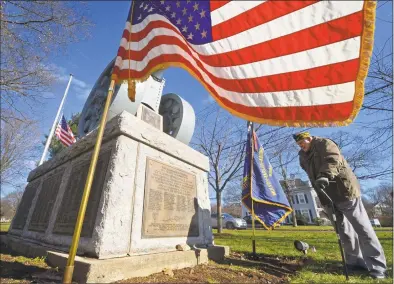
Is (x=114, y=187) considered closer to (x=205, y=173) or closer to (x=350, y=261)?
(x=205, y=173)

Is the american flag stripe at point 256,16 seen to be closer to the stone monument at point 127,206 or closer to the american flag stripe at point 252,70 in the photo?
the american flag stripe at point 252,70

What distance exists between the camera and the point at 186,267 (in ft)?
10.7

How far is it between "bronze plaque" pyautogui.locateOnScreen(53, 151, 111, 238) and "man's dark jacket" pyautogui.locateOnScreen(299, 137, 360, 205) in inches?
120

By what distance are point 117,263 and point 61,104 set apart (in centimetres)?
1305

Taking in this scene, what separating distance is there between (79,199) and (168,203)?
1.38 metres

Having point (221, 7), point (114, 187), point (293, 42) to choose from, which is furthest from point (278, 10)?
point (114, 187)

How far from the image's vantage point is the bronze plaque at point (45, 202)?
4.37 metres

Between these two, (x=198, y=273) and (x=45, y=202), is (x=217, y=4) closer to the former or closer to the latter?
(x=198, y=273)

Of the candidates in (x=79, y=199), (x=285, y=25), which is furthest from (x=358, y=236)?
(x=79, y=199)

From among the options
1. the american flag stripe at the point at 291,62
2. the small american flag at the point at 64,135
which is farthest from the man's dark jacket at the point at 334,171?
the small american flag at the point at 64,135

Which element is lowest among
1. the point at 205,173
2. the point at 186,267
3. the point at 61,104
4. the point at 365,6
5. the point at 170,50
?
the point at 186,267

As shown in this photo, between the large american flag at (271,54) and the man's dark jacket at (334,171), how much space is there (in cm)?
106

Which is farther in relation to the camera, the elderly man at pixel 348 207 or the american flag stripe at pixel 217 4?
the elderly man at pixel 348 207

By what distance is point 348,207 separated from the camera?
3.03 meters
